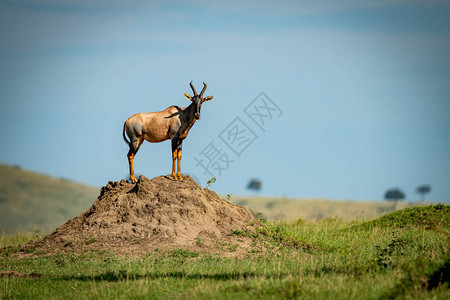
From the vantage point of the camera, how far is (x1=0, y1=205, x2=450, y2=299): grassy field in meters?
11.1

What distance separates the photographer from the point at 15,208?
73.1 m

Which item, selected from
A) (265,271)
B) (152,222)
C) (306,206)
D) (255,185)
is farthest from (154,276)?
(255,185)

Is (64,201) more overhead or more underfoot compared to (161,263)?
more overhead

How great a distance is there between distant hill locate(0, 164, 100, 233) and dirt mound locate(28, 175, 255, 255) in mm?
51708

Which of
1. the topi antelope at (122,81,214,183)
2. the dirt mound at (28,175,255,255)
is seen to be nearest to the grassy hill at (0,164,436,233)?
the dirt mound at (28,175,255,255)

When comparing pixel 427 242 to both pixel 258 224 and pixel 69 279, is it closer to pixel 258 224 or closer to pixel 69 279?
pixel 258 224

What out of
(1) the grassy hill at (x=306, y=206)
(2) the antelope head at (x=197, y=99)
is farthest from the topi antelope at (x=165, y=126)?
(1) the grassy hill at (x=306, y=206)

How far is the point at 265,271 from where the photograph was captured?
1370 centimetres

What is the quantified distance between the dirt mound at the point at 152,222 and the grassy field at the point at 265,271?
57 cm

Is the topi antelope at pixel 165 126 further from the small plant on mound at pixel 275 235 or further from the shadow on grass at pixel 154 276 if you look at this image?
the shadow on grass at pixel 154 276

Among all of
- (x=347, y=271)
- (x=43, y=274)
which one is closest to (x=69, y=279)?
(x=43, y=274)

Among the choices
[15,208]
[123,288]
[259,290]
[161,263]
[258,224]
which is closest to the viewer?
[259,290]

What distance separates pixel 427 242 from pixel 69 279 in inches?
385

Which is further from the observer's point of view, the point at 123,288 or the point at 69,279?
the point at 69,279
